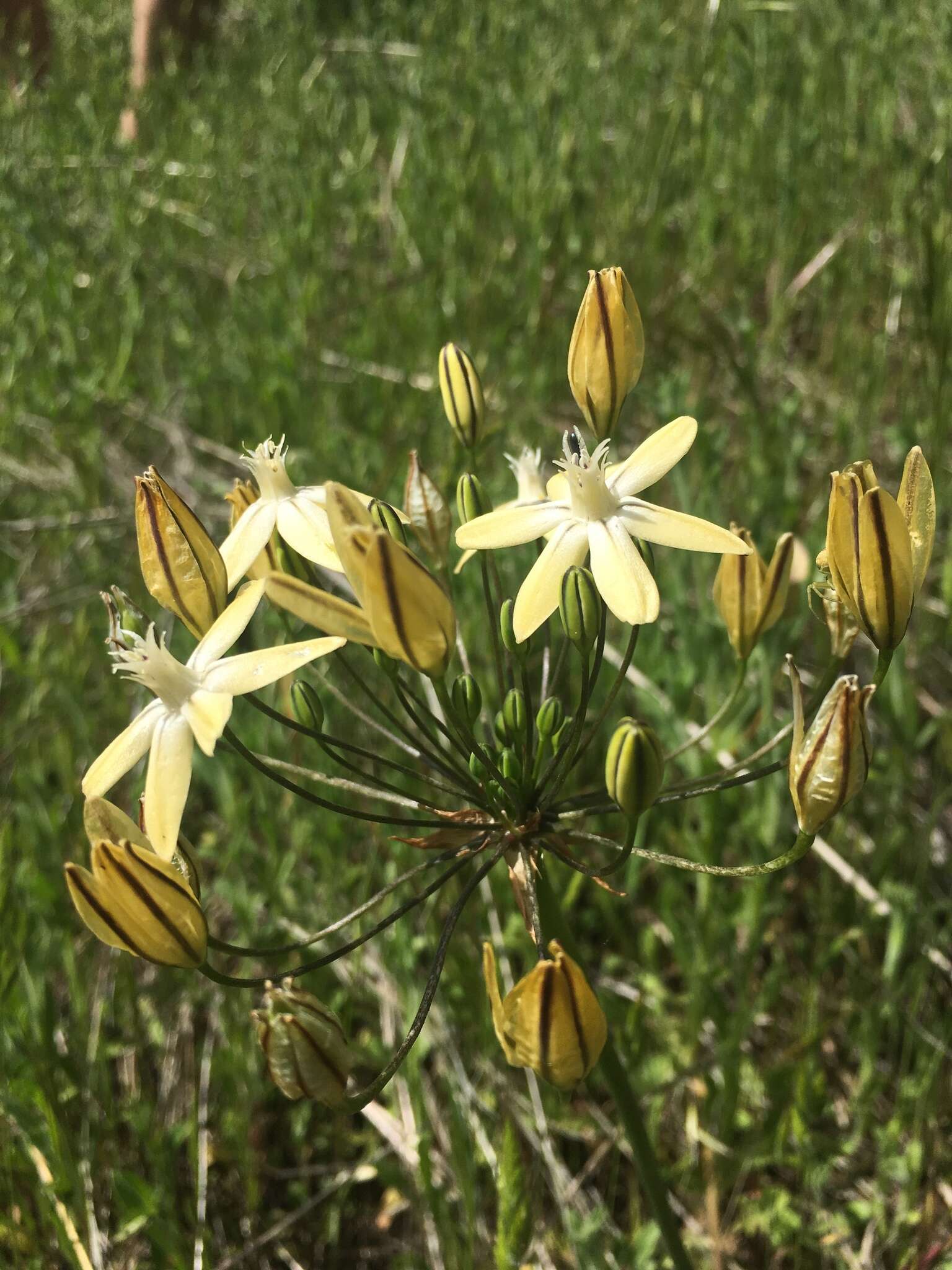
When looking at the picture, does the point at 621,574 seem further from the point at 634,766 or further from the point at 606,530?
the point at 634,766

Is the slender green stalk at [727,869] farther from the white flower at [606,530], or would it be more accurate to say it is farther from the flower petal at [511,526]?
the flower petal at [511,526]

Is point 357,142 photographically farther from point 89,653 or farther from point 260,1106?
point 260,1106

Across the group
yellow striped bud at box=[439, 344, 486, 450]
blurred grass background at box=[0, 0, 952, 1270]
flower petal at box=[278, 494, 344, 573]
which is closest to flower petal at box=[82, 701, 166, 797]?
flower petal at box=[278, 494, 344, 573]

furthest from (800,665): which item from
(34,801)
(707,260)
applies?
(34,801)

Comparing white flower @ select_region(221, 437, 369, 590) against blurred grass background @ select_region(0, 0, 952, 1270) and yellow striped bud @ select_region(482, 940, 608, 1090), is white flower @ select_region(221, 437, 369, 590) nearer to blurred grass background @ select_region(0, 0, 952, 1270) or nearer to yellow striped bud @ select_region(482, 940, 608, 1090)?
yellow striped bud @ select_region(482, 940, 608, 1090)

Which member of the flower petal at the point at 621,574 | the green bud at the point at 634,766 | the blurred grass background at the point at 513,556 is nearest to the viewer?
the green bud at the point at 634,766

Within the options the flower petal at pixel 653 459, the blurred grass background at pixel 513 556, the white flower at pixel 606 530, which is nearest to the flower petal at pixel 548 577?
the white flower at pixel 606 530
